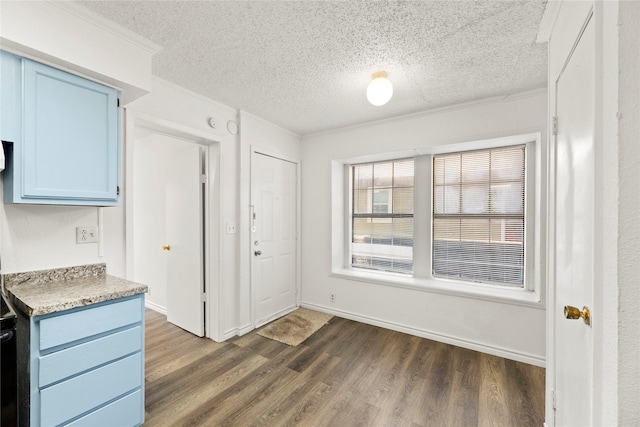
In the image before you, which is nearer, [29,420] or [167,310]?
[29,420]

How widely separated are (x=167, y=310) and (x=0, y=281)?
6.39ft

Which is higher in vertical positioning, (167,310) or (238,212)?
(238,212)

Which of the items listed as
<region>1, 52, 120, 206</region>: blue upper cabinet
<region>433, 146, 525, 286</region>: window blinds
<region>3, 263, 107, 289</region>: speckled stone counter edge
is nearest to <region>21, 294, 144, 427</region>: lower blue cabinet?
<region>3, 263, 107, 289</region>: speckled stone counter edge

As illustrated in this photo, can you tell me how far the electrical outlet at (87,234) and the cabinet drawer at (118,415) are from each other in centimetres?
105

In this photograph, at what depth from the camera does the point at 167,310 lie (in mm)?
3256

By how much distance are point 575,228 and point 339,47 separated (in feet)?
5.48

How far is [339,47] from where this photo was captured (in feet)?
5.88

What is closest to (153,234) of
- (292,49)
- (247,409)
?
(247,409)

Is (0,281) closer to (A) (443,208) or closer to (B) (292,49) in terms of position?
(B) (292,49)

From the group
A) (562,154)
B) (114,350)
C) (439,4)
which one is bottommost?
(114,350)

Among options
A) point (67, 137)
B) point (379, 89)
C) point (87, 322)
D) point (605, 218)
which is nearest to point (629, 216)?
point (605, 218)

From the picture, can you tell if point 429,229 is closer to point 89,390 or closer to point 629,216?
point 629,216

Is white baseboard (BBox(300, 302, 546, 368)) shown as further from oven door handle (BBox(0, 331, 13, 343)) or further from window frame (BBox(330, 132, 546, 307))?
oven door handle (BBox(0, 331, 13, 343))

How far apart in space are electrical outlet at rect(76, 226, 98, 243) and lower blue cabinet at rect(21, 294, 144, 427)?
0.64 metres
